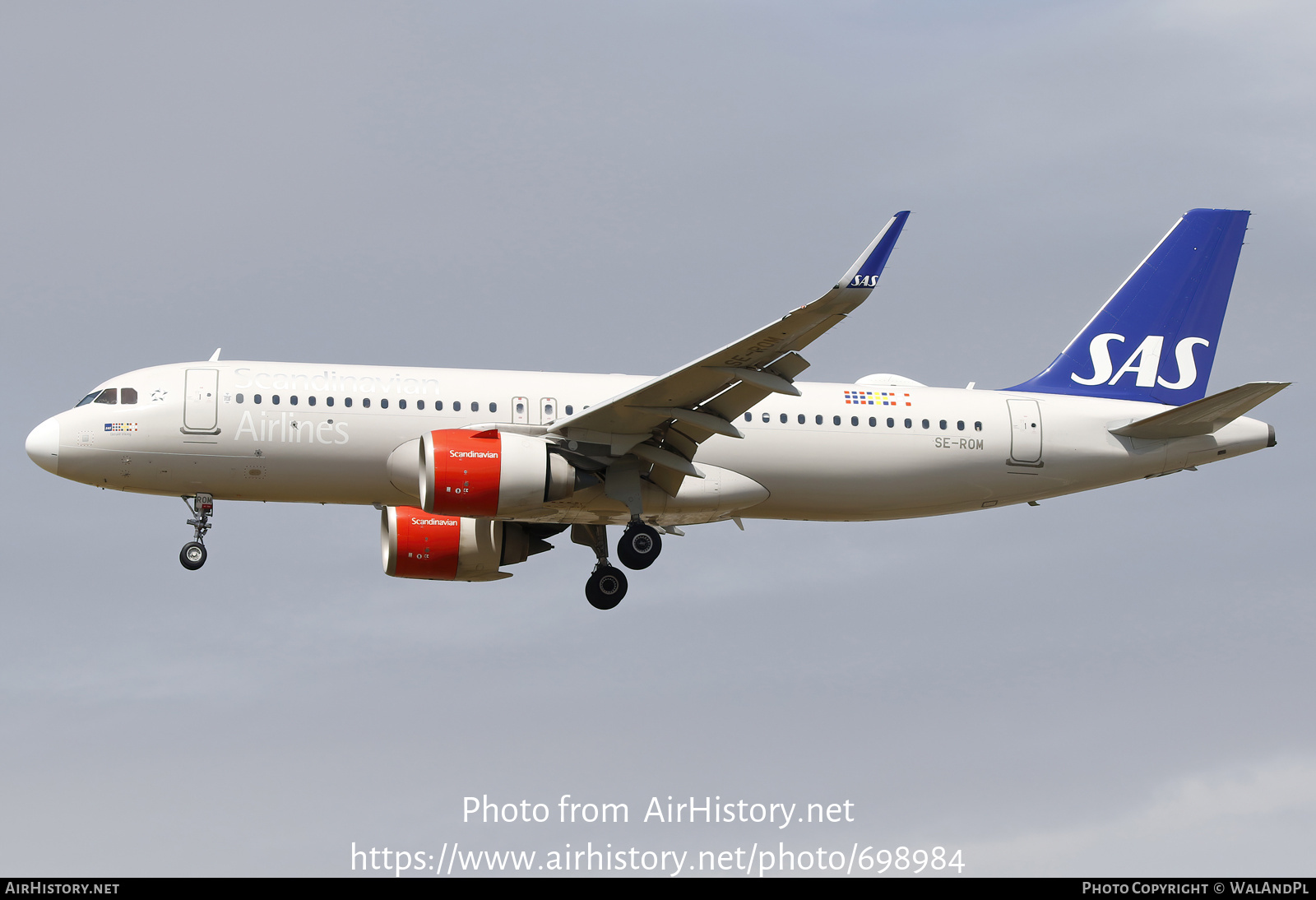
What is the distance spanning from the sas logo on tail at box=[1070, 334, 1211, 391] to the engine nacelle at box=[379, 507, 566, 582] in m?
14.1

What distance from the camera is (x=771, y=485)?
111 feet

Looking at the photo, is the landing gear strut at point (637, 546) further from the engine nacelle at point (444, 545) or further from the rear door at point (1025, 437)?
the rear door at point (1025, 437)

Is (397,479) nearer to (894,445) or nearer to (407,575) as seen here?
(407,575)

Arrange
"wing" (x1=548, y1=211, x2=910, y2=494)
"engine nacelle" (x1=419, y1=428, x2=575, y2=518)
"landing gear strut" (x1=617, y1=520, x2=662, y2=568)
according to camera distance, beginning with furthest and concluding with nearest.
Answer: "landing gear strut" (x1=617, y1=520, x2=662, y2=568) → "engine nacelle" (x1=419, y1=428, x2=575, y2=518) → "wing" (x1=548, y1=211, x2=910, y2=494)

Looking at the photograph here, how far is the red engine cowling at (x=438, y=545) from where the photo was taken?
3650cm

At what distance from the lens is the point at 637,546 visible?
3288cm

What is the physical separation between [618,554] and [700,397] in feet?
13.1

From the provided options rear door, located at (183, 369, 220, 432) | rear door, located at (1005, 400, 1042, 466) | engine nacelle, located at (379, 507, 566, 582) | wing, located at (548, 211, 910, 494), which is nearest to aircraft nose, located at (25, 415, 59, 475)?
rear door, located at (183, 369, 220, 432)

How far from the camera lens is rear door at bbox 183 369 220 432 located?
32312mm

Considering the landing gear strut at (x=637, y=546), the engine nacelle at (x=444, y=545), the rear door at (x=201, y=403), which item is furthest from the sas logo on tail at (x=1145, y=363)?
the rear door at (x=201, y=403)

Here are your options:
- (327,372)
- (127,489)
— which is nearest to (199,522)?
(127,489)

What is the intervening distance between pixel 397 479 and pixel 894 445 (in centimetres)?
1065

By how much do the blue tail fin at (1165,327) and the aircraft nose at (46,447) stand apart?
21.2m

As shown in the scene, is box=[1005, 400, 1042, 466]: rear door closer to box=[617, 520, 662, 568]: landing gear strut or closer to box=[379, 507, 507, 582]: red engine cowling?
box=[617, 520, 662, 568]: landing gear strut
